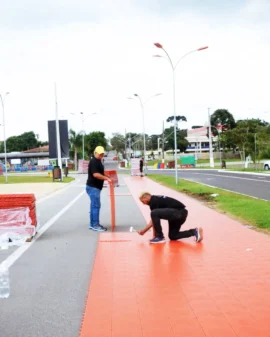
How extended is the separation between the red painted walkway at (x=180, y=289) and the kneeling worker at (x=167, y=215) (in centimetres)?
18

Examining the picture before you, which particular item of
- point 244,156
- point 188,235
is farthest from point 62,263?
point 244,156

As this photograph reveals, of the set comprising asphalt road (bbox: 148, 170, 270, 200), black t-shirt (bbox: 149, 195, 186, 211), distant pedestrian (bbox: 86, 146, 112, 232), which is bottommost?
asphalt road (bbox: 148, 170, 270, 200)

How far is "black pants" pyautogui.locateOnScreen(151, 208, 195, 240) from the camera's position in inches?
323

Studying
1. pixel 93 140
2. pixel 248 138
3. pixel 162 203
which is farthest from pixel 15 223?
pixel 93 140

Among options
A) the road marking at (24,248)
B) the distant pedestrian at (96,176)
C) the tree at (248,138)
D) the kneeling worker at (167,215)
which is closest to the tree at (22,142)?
the tree at (248,138)

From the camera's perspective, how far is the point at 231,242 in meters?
8.62

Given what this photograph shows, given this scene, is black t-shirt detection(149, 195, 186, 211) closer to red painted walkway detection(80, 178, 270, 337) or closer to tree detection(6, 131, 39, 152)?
red painted walkway detection(80, 178, 270, 337)

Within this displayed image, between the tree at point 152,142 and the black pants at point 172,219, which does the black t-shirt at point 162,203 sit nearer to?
the black pants at point 172,219

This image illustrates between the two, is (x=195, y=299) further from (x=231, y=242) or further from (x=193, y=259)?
(x=231, y=242)

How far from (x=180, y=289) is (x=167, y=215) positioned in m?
2.81

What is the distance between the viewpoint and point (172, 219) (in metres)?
8.28

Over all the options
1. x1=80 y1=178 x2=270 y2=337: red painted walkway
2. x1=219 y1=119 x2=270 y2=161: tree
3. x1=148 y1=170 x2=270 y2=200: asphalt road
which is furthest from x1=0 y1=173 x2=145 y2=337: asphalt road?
x1=219 y1=119 x2=270 y2=161: tree

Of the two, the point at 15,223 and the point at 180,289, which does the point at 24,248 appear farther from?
the point at 180,289

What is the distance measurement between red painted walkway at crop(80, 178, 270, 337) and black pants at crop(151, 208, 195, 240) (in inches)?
7.2
